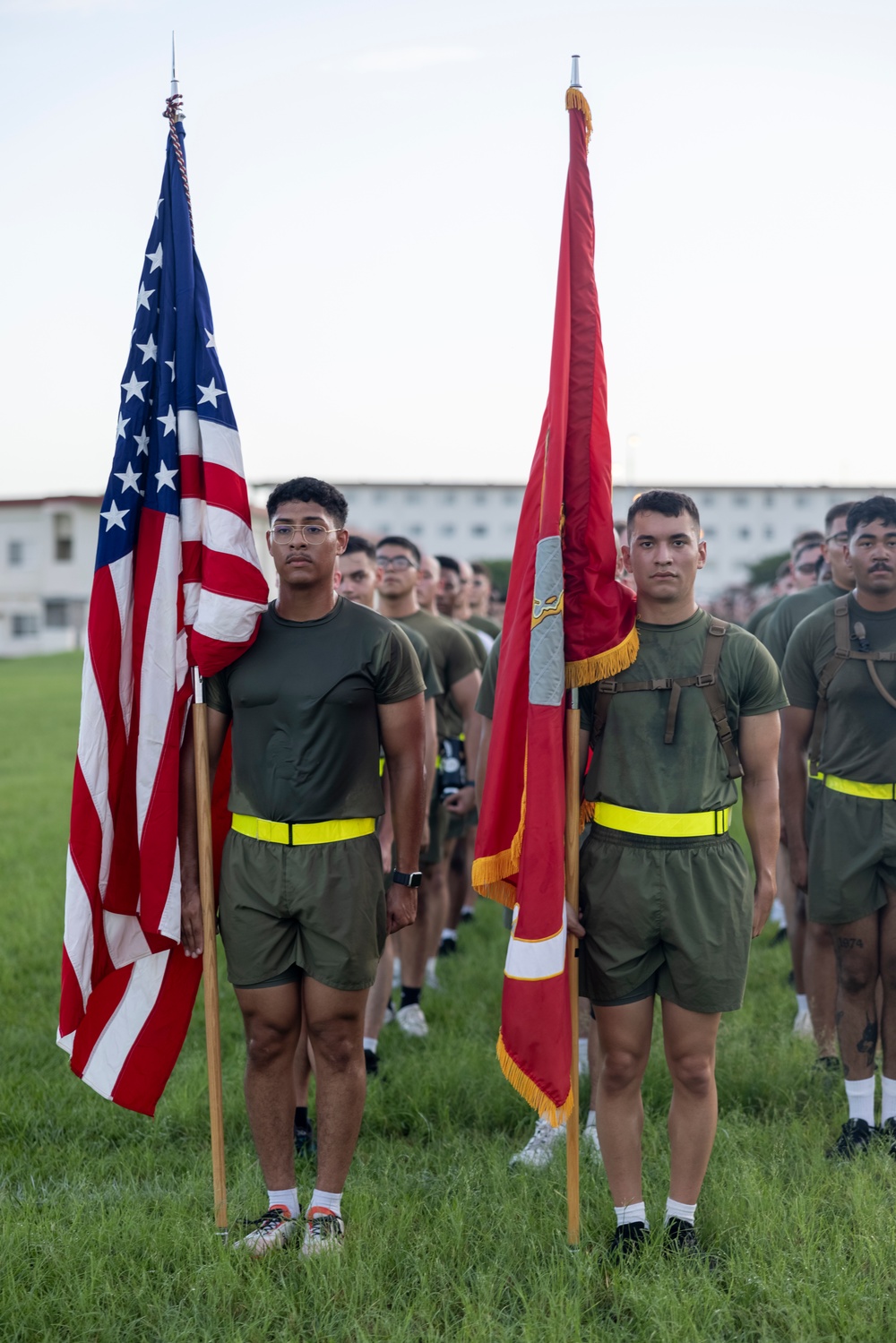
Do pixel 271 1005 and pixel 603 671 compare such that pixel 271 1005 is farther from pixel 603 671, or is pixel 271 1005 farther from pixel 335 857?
pixel 603 671

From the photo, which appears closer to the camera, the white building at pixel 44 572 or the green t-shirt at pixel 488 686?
the green t-shirt at pixel 488 686

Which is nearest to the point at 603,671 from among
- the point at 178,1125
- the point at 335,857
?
the point at 335,857

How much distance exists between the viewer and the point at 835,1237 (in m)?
3.93

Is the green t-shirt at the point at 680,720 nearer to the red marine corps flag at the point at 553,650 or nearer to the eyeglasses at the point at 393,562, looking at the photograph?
the red marine corps flag at the point at 553,650

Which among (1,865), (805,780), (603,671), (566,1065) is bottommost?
(1,865)

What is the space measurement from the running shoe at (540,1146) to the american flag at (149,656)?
1515 mm

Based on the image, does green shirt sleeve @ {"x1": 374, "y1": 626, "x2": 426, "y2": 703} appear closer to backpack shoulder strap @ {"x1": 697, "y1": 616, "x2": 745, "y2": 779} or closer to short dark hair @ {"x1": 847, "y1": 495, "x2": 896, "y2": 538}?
backpack shoulder strap @ {"x1": 697, "y1": 616, "x2": 745, "y2": 779}

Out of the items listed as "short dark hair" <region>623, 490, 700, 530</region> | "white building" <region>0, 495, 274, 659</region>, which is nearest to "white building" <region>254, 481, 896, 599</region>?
"white building" <region>0, 495, 274, 659</region>

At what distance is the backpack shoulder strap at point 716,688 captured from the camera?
395 centimetres

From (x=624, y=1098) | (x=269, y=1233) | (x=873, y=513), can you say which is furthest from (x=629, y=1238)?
(x=873, y=513)

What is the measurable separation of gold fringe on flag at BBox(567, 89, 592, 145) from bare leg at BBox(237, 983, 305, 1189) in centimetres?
331

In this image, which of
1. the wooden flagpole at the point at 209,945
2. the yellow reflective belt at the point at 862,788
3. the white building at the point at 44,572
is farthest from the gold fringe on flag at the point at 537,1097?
the white building at the point at 44,572

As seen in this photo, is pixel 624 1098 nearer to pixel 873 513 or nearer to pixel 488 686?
pixel 488 686

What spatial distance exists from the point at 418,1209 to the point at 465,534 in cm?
7950
